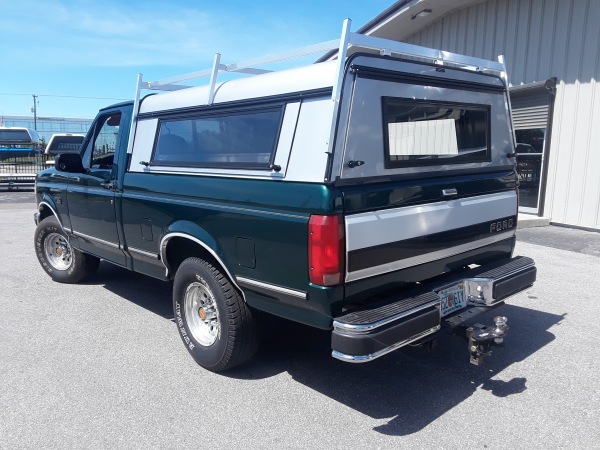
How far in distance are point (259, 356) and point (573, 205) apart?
808 cm

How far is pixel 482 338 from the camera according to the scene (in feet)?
11.4

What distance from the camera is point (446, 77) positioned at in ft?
12.7

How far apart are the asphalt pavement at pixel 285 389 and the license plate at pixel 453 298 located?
55 cm

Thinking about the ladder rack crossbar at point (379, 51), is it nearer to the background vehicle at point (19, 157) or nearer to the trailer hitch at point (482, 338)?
the trailer hitch at point (482, 338)

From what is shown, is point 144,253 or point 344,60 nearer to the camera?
point 344,60

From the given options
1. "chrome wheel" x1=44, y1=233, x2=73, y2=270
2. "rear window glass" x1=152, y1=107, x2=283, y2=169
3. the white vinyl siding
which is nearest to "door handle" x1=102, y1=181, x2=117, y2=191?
"rear window glass" x1=152, y1=107, x2=283, y2=169

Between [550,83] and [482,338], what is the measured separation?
8237 mm

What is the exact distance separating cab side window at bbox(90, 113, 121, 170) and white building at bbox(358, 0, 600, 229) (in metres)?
8.31

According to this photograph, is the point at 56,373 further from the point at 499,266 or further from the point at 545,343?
the point at 545,343

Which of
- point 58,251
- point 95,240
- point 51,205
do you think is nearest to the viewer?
point 95,240

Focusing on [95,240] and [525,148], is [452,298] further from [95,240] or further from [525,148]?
[525,148]

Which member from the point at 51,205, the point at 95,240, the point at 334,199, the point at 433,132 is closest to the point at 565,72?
the point at 433,132

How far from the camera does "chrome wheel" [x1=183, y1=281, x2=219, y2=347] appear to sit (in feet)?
13.3

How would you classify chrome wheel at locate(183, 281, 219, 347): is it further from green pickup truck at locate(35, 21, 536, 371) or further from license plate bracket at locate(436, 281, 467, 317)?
license plate bracket at locate(436, 281, 467, 317)
